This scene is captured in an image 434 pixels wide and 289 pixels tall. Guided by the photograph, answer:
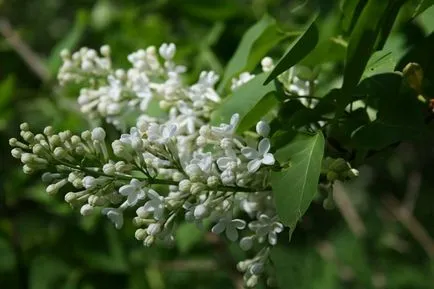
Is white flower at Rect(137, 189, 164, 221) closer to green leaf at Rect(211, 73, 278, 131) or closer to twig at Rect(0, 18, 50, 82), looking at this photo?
green leaf at Rect(211, 73, 278, 131)

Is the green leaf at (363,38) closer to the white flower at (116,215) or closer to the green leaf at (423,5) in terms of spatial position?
the green leaf at (423,5)

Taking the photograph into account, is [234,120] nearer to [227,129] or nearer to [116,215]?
[227,129]

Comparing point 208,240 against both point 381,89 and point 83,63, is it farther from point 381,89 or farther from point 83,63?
point 381,89

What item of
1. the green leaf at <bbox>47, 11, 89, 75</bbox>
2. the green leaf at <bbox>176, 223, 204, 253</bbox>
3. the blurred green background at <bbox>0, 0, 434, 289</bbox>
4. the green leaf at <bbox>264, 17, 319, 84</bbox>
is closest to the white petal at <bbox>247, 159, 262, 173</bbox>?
the green leaf at <bbox>264, 17, 319, 84</bbox>

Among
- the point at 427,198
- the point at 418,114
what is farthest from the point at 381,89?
the point at 427,198

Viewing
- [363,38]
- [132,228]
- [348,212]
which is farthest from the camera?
[348,212]

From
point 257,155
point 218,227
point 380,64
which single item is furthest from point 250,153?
point 380,64

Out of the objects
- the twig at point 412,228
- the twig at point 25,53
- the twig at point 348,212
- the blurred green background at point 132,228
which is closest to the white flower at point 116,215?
the blurred green background at point 132,228

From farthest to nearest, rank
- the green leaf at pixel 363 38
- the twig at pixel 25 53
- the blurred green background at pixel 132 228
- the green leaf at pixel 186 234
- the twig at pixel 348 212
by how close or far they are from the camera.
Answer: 1. the twig at pixel 348 212
2. the twig at pixel 25 53
3. the blurred green background at pixel 132 228
4. the green leaf at pixel 186 234
5. the green leaf at pixel 363 38
